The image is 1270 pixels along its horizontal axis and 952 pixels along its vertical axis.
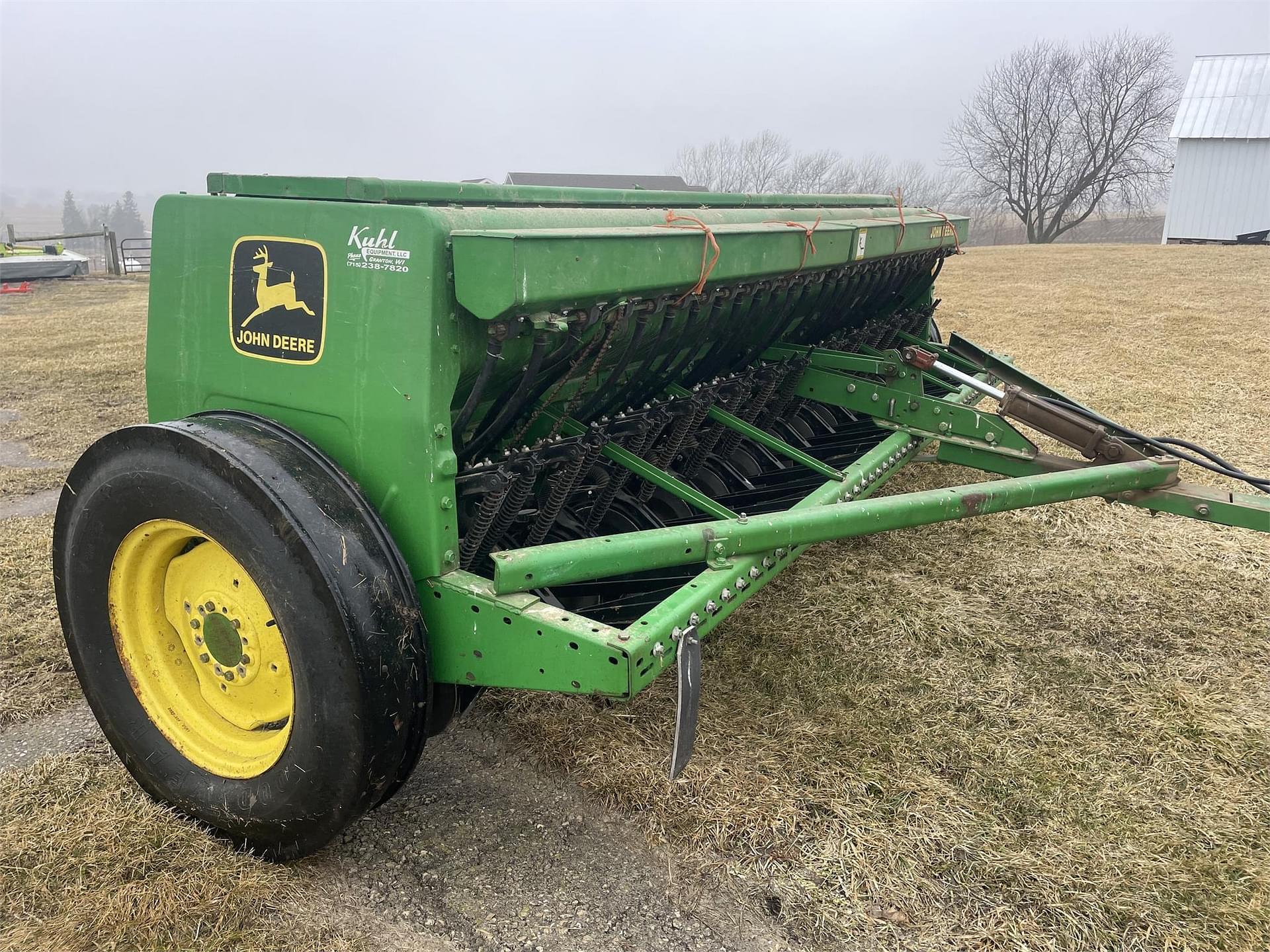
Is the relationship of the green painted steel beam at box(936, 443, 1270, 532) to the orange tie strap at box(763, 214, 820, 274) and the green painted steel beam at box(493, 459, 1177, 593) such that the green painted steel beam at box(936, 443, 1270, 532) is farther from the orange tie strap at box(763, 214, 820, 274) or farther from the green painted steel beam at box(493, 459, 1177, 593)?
the orange tie strap at box(763, 214, 820, 274)

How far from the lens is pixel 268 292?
2.24m

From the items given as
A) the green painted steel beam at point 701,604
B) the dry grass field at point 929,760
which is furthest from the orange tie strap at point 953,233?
A: the green painted steel beam at point 701,604

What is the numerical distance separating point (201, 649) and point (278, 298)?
91cm

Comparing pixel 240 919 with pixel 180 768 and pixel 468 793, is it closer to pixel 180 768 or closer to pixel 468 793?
pixel 180 768

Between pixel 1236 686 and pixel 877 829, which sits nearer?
pixel 877 829

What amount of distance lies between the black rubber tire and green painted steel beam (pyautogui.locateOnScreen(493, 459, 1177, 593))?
291 millimetres

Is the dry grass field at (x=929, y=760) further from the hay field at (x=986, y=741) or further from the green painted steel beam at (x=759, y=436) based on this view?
the green painted steel beam at (x=759, y=436)

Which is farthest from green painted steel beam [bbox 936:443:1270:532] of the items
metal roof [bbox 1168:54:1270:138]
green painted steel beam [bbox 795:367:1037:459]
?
metal roof [bbox 1168:54:1270:138]

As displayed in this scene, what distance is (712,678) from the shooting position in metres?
3.14

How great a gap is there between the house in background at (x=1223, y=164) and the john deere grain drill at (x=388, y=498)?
28.4 m

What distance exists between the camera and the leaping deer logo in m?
2.20

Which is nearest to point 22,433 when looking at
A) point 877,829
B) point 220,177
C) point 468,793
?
point 220,177

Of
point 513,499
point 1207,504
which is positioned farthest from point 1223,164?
point 513,499

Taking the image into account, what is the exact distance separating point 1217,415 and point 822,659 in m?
4.88
